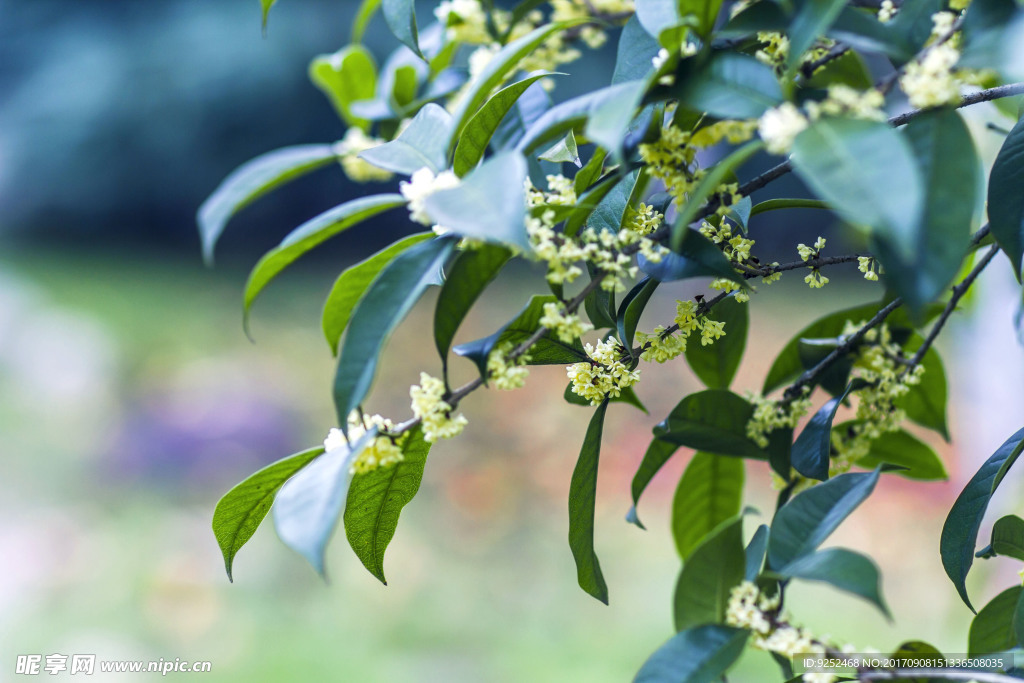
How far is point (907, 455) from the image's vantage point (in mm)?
476

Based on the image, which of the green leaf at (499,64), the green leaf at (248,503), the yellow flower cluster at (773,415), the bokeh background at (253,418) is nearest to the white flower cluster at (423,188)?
the green leaf at (499,64)

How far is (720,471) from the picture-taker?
1.65 ft

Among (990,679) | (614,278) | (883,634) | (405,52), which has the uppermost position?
(405,52)

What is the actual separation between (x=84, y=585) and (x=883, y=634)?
1.54 meters

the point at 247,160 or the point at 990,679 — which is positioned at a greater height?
the point at 247,160

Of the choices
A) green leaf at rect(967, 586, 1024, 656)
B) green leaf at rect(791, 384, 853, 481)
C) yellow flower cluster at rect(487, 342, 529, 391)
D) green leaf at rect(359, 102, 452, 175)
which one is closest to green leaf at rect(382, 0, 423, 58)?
green leaf at rect(359, 102, 452, 175)

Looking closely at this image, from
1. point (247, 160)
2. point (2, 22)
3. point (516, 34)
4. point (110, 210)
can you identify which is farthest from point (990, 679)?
point (2, 22)

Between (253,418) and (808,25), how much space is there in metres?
2.17

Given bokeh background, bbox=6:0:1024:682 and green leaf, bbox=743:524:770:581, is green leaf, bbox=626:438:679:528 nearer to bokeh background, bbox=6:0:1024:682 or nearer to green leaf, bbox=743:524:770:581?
green leaf, bbox=743:524:770:581

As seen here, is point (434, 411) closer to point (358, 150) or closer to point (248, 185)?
point (248, 185)

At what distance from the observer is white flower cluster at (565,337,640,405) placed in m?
0.34

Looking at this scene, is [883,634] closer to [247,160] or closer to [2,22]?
[247,160]

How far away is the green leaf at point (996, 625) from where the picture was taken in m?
0.38

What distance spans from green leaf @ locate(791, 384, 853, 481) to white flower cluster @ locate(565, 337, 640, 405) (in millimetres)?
109
